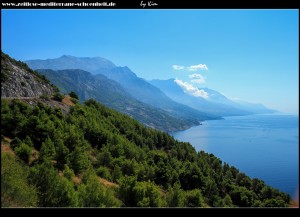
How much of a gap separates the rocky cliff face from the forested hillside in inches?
173

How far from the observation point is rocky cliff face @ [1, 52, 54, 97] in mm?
44688

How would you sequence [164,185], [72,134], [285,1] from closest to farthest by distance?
[285,1] < [72,134] < [164,185]

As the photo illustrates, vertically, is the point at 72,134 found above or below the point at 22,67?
below

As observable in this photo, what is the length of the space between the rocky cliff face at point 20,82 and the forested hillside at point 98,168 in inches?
173

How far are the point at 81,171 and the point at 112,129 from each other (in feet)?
91.4

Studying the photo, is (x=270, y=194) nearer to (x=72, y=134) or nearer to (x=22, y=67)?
(x=72, y=134)

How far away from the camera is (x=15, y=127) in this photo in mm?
33219

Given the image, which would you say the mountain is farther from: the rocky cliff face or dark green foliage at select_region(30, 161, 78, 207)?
the rocky cliff face

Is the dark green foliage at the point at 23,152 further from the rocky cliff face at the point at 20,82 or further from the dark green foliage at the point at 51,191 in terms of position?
the rocky cliff face at the point at 20,82

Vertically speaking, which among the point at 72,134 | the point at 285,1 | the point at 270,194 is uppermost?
the point at 285,1

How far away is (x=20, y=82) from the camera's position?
163ft

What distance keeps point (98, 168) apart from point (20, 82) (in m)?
23.9

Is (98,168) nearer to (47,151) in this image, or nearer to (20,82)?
(47,151)
